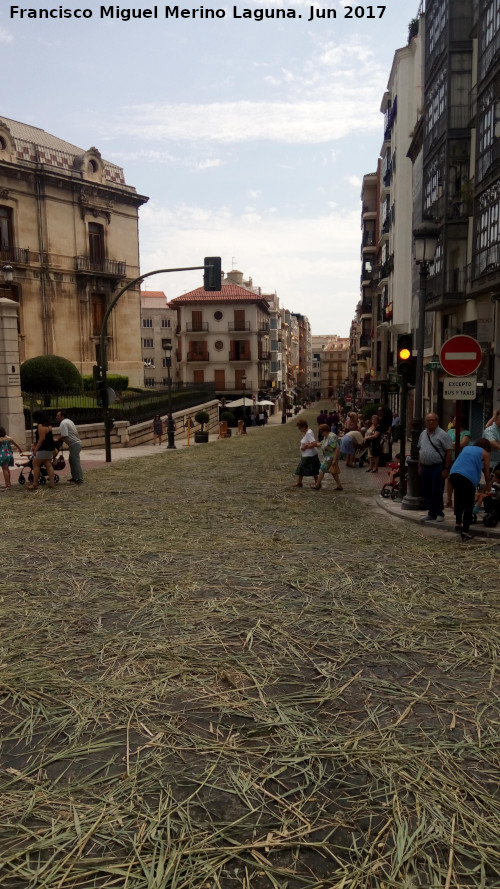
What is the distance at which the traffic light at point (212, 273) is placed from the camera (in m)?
18.8

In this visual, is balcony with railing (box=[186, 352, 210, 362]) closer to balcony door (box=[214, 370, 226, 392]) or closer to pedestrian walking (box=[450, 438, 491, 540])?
balcony door (box=[214, 370, 226, 392])

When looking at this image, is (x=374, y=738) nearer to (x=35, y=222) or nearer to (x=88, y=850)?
(x=88, y=850)

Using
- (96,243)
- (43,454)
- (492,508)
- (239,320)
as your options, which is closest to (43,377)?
(96,243)

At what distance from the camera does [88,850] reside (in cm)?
287

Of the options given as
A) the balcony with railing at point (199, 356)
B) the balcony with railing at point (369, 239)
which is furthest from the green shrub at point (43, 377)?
the balcony with railing at point (199, 356)

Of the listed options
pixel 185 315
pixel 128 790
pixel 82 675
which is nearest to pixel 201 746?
pixel 128 790

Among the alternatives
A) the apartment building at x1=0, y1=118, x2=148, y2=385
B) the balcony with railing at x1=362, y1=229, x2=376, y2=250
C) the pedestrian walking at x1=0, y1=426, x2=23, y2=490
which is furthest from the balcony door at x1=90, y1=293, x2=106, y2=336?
the balcony with railing at x1=362, y1=229, x2=376, y2=250

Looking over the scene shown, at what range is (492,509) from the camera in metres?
9.17

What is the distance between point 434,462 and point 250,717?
6418 millimetres

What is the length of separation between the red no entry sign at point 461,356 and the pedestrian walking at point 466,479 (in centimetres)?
147

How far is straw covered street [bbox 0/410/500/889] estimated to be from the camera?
2.84 m

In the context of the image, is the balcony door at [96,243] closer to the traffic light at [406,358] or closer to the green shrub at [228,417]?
the green shrub at [228,417]

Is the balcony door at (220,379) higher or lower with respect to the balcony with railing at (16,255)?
lower

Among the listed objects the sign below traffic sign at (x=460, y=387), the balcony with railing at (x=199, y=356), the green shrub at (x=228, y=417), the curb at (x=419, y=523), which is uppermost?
the balcony with railing at (x=199, y=356)
